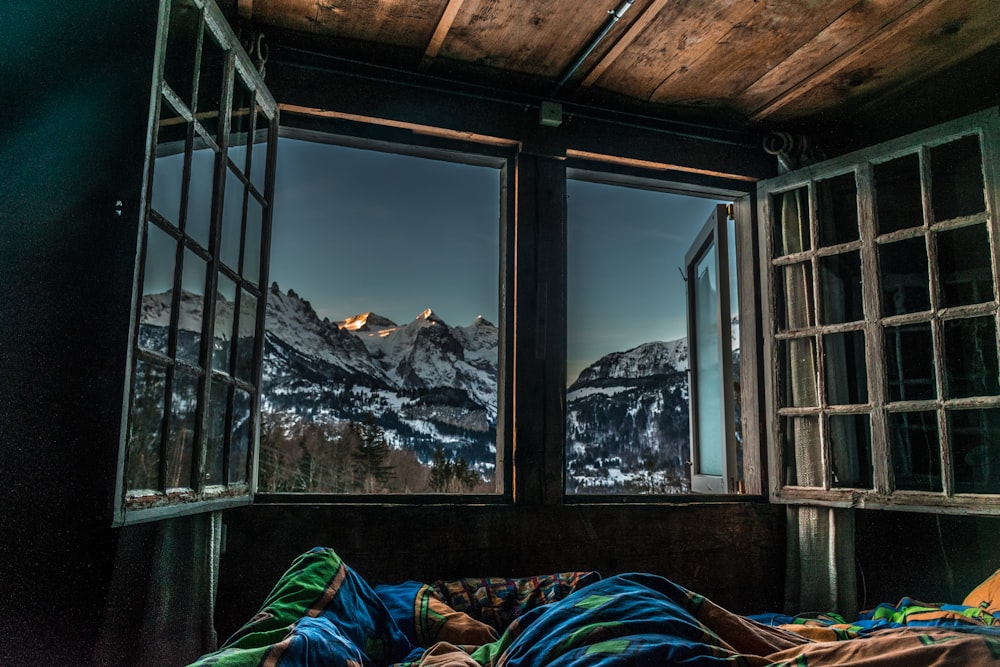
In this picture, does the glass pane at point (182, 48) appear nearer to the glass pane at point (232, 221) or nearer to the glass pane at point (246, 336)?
the glass pane at point (232, 221)

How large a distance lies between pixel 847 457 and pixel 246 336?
95.4 inches

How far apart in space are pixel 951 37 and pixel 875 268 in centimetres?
89

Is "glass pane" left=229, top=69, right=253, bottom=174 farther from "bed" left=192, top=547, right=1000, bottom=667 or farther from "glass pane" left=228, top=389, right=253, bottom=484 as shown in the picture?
"bed" left=192, top=547, right=1000, bottom=667

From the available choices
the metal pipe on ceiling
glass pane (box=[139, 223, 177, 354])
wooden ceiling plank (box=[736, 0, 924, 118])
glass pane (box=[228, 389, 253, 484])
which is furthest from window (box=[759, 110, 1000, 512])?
glass pane (box=[139, 223, 177, 354])

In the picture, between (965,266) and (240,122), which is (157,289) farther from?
(965,266)

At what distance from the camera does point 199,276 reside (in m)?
2.20

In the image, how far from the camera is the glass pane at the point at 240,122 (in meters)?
2.42

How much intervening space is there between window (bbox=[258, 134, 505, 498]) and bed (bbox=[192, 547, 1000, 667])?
82.3 inches

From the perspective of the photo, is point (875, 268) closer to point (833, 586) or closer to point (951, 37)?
point (951, 37)

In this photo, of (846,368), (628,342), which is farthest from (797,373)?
(628,342)

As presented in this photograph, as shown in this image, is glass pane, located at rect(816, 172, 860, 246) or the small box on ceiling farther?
glass pane, located at rect(816, 172, 860, 246)

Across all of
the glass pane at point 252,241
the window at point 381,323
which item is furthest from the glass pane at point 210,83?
the window at point 381,323

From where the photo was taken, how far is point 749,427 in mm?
3363

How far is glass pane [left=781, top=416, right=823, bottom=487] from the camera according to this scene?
308cm
